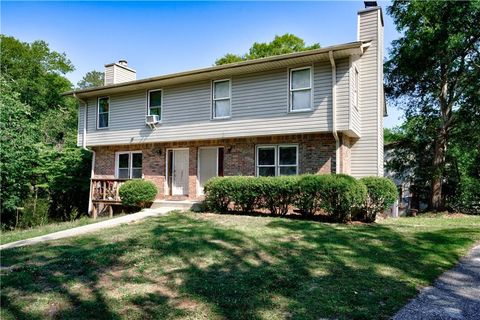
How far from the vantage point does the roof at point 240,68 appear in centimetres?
1116

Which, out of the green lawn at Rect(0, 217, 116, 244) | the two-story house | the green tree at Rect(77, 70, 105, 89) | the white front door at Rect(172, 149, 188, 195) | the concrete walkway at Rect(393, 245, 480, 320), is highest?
the green tree at Rect(77, 70, 105, 89)

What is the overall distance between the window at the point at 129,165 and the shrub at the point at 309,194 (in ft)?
28.3

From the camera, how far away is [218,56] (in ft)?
107

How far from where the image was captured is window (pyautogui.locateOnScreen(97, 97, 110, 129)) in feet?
55.0

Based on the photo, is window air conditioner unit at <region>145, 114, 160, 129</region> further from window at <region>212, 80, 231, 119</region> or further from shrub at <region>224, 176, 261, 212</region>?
shrub at <region>224, 176, 261, 212</region>

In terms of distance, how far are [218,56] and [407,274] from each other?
30.1 meters

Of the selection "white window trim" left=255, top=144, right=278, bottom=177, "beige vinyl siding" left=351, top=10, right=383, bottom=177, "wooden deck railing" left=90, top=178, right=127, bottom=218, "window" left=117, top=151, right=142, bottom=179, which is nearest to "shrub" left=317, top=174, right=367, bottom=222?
"white window trim" left=255, top=144, right=278, bottom=177

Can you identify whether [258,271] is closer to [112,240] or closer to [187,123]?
[112,240]

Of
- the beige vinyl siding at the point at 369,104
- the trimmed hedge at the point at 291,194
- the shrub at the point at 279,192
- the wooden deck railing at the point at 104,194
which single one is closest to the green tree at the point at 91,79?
the wooden deck railing at the point at 104,194

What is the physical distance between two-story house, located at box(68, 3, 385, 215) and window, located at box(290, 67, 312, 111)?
35 millimetres

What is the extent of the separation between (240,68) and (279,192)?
492cm

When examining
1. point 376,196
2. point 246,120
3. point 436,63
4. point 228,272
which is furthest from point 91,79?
point 228,272

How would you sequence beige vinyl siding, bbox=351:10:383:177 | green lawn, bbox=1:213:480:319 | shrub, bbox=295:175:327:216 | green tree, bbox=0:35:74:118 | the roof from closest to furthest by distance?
green lawn, bbox=1:213:480:319, shrub, bbox=295:175:327:216, the roof, beige vinyl siding, bbox=351:10:383:177, green tree, bbox=0:35:74:118

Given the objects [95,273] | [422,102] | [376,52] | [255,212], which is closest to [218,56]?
[422,102]
